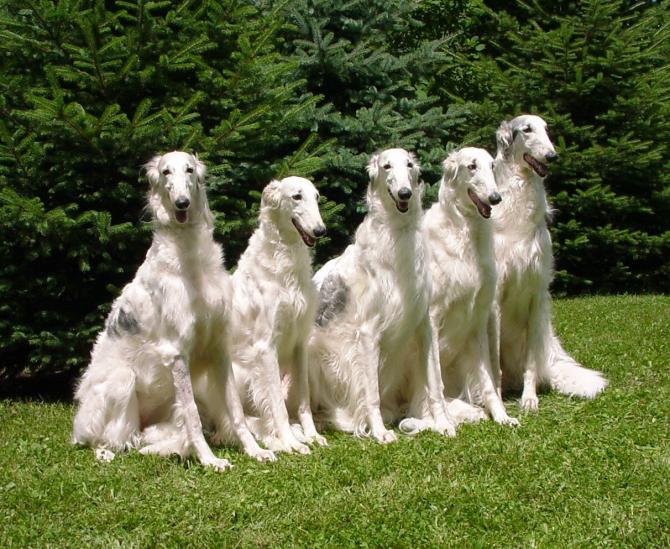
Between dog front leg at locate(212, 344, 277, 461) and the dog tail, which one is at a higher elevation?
dog front leg at locate(212, 344, 277, 461)

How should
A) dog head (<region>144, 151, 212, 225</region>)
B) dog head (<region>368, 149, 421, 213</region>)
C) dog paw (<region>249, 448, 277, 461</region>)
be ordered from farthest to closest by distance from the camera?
1. dog head (<region>368, 149, 421, 213</region>)
2. dog paw (<region>249, 448, 277, 461</region>)
3. dog head (<region>144, 151, 212, 225</region>)

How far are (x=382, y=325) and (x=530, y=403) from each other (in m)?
1.45

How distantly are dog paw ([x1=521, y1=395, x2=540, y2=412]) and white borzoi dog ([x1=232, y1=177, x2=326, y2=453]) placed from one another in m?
1.73

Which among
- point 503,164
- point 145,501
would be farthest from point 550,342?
point 145,501

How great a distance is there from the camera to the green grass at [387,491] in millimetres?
3947

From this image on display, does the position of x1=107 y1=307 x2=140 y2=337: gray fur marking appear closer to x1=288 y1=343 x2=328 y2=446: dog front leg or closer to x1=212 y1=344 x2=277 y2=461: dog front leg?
x1=212 y1=344 x2=277 y2=461: dog front leg

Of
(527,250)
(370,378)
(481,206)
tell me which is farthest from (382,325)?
(527,250)

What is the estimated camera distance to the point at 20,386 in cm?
820

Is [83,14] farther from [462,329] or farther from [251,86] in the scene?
[462,329]

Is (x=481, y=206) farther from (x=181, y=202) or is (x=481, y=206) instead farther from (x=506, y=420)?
(x=181, y=202)

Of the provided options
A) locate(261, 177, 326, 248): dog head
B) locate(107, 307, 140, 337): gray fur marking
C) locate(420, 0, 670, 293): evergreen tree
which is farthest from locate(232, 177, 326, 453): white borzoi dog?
locate(420, 0, 670, 293): evergreen tree

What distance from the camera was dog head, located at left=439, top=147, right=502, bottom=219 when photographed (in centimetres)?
597

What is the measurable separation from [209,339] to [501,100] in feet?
31.1

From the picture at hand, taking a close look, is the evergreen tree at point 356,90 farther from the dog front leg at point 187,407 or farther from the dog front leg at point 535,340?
the dog front leg at point 187,407
